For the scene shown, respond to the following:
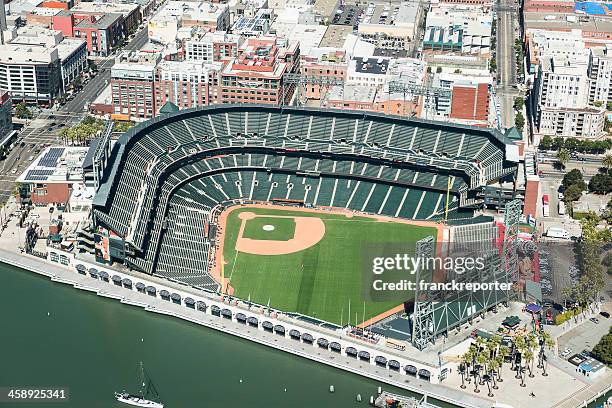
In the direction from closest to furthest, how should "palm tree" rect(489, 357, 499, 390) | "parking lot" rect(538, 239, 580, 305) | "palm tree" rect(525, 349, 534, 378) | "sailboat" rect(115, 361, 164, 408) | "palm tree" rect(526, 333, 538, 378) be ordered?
1. "sailboat" rect(115, 361, 164, 408)
2. "palm tree" rect(489, 357, 499, 390)
3. "palm tree" rect(525, 349, 534, 378)
4. "palm tree" rect(526, 333, 538, 378)
5. "parking lot" rect(538, 239, 580, 305)

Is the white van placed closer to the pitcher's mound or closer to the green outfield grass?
the green outfield grass

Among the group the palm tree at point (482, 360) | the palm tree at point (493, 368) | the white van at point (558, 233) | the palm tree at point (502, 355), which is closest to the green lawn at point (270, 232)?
the white van at point (558, 233)

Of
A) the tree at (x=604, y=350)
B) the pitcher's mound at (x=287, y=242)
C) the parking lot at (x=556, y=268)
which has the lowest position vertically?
the pitcher's mound at (x=287, y=242)

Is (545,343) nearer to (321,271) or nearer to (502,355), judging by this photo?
(502,355)

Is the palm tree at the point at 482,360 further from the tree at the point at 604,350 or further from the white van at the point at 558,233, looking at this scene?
the white van at the point at 558,233

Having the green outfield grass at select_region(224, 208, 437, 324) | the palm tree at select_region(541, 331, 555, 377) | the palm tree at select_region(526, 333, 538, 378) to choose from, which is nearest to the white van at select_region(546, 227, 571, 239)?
the green outfield grass at select_region(224, 208, 437, 324)
